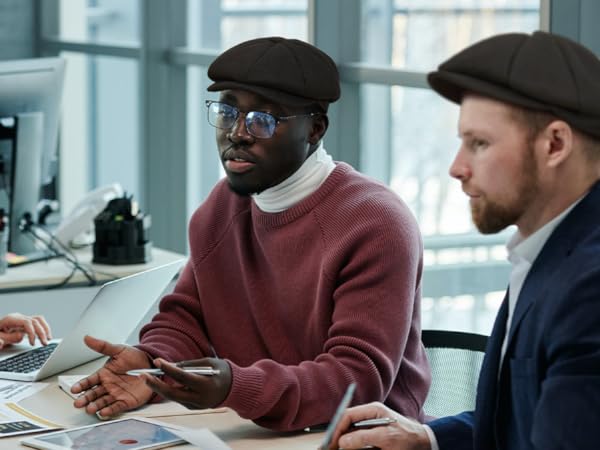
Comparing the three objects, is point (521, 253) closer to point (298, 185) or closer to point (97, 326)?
point (298, 185)

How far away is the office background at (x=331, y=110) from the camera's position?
3.54 meters

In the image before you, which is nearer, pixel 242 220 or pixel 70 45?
pixel 242 220

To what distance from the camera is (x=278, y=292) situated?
7.59ft

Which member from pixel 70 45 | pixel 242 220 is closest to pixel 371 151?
pixel 242 220

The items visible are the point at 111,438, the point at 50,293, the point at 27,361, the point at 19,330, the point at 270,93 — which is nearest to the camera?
the point at 111,438

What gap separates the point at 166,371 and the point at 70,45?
15.3ft

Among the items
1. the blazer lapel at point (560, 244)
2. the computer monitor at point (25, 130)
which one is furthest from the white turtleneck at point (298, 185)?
the computer monitor at point (25, 130)

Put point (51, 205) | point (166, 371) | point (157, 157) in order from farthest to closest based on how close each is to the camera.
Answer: point (157, 157)
point (51, 205)
point (166, 371)

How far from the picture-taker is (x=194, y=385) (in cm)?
188

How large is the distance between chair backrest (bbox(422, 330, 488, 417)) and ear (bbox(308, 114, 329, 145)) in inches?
18.6

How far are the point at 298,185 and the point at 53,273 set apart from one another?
4.13ft

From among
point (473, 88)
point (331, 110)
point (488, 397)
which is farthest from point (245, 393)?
point (331, 110)

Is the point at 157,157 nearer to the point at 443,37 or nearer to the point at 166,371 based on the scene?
the point at 443,37

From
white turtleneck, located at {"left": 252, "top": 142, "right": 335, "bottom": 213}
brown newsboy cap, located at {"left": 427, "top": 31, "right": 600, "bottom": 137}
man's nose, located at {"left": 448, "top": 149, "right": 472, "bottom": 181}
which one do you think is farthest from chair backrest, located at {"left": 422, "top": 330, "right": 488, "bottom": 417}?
brown newsboy cap, located at {"left": 427, "top": 31, "right": 600, "bottom": 137}
